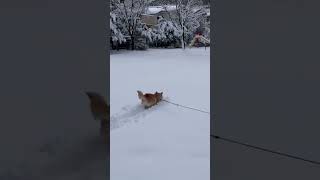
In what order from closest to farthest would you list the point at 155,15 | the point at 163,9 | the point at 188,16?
the point at 188,16 → the point at 163,9 → the point at 155,15

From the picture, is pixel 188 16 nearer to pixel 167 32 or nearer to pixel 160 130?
pixel 167 32

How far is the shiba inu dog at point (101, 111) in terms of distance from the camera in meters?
1.43

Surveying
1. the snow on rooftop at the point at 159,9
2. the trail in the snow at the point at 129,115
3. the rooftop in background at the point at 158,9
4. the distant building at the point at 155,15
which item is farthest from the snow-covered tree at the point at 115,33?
the trail in the snow at the point at 129,115

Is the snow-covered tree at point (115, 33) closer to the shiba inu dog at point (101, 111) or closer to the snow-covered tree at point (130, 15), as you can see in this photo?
the snow-covered tree at point (130, 15)

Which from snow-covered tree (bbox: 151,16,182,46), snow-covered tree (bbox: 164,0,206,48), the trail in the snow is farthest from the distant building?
the trail in the snow

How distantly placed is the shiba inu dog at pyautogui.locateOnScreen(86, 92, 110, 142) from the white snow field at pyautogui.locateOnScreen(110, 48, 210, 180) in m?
1.70

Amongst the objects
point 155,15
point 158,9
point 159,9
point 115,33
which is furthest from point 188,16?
point 158,9

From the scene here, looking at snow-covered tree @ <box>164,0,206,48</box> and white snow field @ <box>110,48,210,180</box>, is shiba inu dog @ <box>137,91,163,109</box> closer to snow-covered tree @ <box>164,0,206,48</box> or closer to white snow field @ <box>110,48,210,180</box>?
white snow field @ <box>110,48,210,180</box>

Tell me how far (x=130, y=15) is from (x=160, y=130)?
1150 cm

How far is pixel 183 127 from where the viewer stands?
4793 millimetres

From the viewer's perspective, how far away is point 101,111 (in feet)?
4.83
